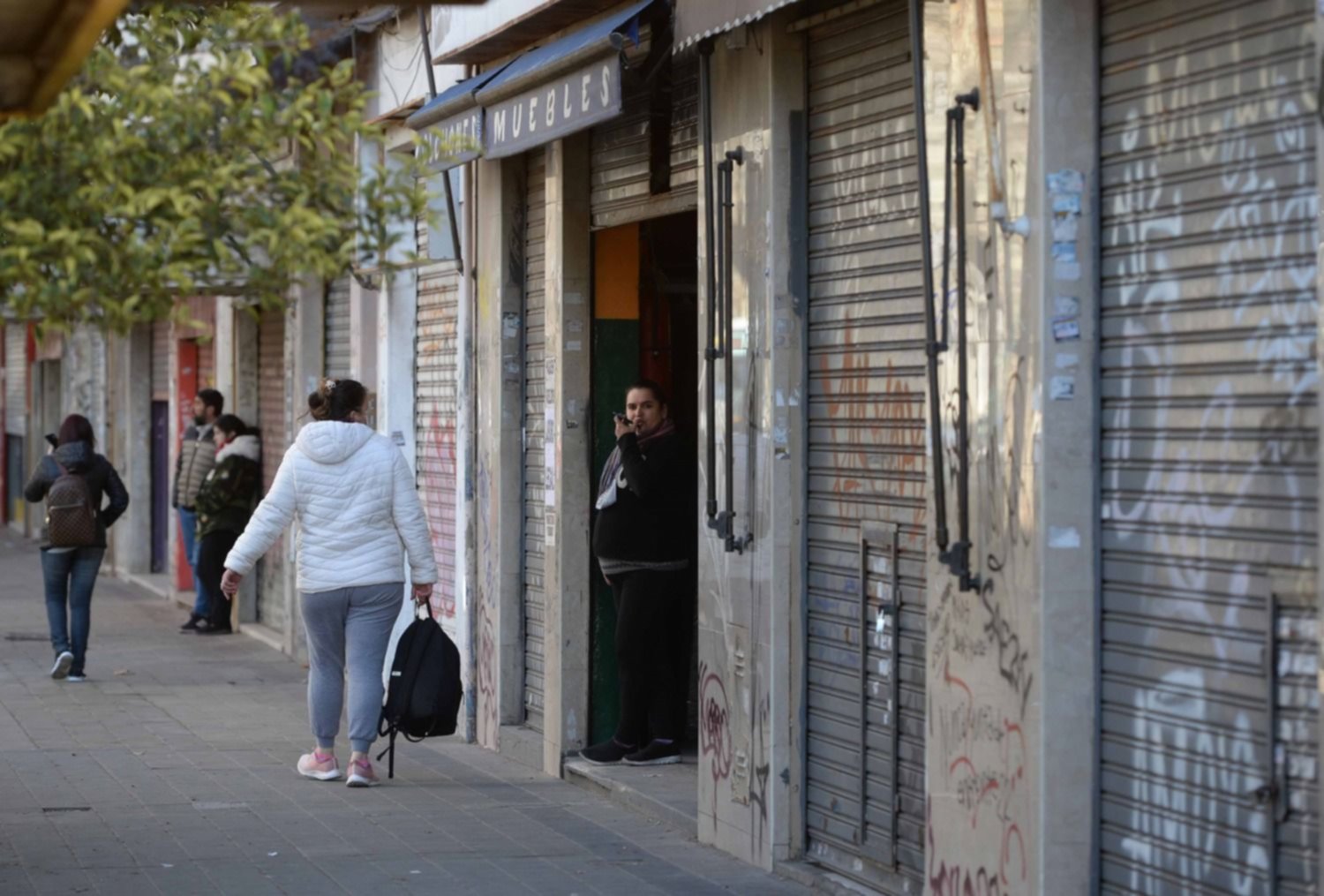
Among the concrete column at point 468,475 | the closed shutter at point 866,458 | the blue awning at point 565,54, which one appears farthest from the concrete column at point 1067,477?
the concrete column at point 468,475

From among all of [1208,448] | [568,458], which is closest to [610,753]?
[568,458]

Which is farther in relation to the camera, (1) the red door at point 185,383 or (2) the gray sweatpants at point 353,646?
(1) the red door at point 185,383

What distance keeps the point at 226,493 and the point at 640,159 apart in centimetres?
879

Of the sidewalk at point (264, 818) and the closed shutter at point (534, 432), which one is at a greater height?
the closed shutter at point (534, 432)

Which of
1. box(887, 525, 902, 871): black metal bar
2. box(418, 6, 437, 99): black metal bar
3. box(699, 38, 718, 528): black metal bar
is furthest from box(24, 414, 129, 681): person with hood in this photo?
box(887, 525, 902, 871): black metal bar

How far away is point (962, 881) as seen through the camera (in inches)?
268

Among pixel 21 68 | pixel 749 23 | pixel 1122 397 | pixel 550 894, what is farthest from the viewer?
pixel 749 23

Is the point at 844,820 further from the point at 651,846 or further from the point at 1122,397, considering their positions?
the point at 1122,397

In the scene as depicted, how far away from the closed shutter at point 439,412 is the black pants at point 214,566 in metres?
4.71

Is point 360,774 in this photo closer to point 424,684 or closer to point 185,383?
point 424,684

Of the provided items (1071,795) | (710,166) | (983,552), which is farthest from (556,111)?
(1071,795)

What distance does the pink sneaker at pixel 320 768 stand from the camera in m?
10.7

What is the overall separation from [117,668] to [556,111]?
25.3ft

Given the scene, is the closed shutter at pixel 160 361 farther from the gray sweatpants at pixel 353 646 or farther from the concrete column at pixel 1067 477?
the concrete column at pixel 1067 477
